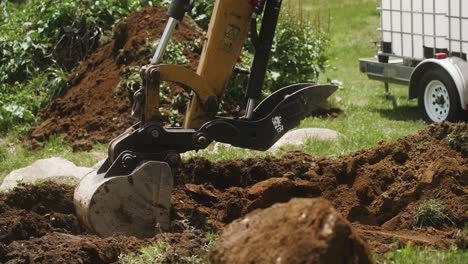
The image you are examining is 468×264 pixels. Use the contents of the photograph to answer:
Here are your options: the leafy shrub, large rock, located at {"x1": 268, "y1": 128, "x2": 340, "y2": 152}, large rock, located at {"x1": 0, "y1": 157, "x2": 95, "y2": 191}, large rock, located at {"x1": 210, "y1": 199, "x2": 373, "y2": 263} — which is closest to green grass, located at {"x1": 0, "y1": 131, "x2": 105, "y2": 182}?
large rock, located at {"x1": 0, "y1": 157, "x2": 95, "y2": 191}

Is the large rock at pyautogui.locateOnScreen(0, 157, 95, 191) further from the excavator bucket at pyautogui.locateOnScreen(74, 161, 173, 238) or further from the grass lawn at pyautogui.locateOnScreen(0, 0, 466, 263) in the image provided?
the excavator bucket at pyautogui.locateOnScreen(74, 161, 173, 238)

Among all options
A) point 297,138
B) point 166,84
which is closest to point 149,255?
point 297,138

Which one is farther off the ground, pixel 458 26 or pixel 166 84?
pixel 458 26

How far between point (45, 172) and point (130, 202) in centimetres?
300

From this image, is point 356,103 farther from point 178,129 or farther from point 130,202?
point 130,202

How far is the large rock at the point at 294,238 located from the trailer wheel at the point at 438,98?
7445mm

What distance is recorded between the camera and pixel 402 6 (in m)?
13.6

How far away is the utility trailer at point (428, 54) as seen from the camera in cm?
1218

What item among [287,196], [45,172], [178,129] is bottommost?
[45,172]

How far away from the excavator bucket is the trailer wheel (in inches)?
217

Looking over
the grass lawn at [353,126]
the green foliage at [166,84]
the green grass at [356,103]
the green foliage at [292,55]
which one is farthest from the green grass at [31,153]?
the green foliage at [292,55]

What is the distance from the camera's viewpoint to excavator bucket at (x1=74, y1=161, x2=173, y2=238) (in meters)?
7.35

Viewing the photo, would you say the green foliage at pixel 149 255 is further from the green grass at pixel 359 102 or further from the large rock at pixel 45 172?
the green grass at pixel 359 102

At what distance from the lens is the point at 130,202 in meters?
7.43
